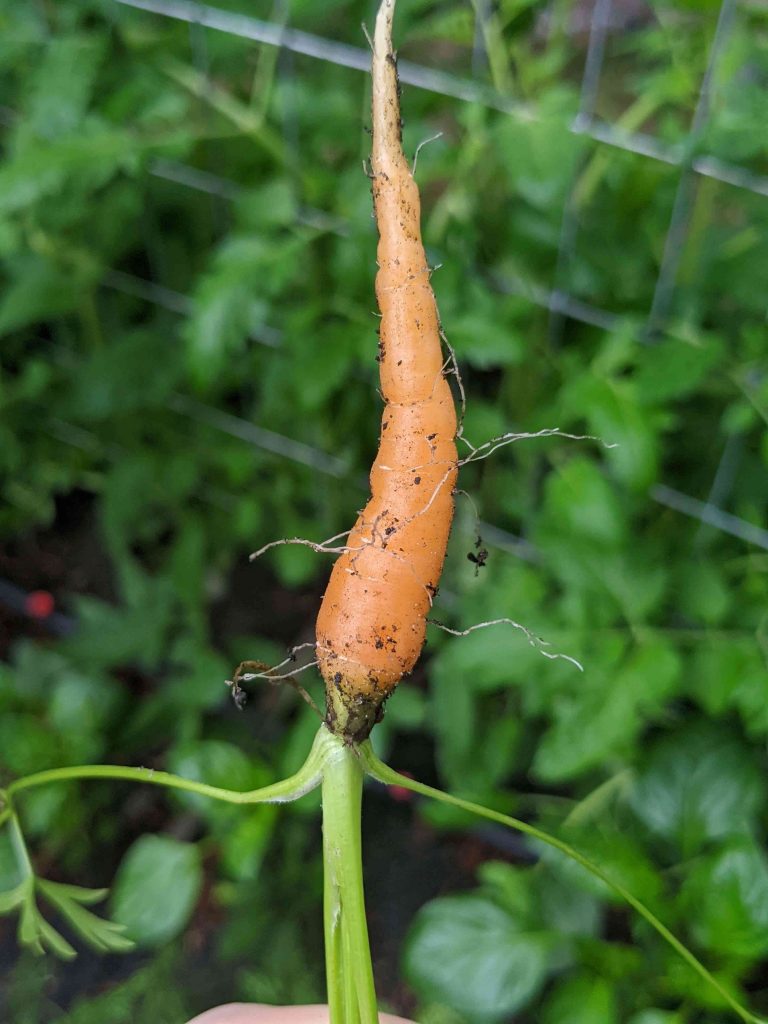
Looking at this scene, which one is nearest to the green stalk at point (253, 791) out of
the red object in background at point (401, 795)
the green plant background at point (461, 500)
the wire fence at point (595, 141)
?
the green plant background at point (461, 500)

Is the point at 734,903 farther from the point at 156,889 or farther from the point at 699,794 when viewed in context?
the point at 156,889

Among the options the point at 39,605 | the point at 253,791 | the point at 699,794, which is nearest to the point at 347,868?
the point at 253,791

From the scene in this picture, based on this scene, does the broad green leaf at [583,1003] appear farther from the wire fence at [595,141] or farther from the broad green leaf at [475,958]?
the wire fence at [595,141]

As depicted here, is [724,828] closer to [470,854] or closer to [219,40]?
[470,854]

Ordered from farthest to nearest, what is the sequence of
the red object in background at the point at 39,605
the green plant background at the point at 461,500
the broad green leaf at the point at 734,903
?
the red object in background at the point at 39,605 → the green plant background at the point at 461,500 → the broad green leaf at the point at 734,903

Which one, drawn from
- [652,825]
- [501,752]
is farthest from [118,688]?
[652,825]

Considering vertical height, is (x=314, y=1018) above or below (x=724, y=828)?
below

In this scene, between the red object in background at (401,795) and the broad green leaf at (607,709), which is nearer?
the broad green leaf at (607,709)
